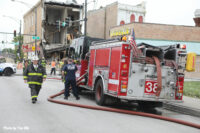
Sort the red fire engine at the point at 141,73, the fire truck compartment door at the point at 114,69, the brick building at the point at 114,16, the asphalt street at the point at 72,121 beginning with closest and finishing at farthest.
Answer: the asphalt street at the point at 72,121 < the red fire engine at the point at 141,73 < the fire truck compartment door at the point at 114,69 < the brick building at the point at 114,16

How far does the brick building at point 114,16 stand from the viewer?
42.0 m

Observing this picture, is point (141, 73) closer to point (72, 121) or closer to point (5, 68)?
point (72, 121)

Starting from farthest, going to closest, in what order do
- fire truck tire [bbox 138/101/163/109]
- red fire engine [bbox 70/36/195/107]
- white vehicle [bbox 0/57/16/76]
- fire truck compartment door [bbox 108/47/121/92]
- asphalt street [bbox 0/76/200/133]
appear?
white vehicle [bbox 0/57/16/76] → fire truck tire [bbox 138/101/163/109] → fire truck compartment door [bbox 108/47/121/92] → red fire engine [bbox 70/36/195/107] → asphalt street [bbox 0/76/200/133]

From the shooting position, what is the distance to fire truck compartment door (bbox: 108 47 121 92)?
870 cm

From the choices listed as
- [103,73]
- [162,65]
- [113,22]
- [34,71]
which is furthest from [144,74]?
[113,22]

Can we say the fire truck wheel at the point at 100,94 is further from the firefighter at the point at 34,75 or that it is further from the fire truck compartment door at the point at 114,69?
the firefighter at the point at 34,75

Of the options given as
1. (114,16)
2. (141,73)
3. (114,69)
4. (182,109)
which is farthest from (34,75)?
(114,16)

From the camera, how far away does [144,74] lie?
874 cm

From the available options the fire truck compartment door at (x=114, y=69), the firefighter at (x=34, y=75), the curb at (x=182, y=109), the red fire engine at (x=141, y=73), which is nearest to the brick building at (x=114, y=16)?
the curb at (x=182, y=109)

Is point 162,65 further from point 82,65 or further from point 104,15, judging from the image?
point 104,15

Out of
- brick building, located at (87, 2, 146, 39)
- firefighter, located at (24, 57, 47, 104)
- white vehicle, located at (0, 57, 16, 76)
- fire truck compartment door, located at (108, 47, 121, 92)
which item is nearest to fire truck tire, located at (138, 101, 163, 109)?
Answer: fire truck compartment door, located at (108, 47, 121, 92)

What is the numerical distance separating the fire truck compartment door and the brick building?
3333 centimetres

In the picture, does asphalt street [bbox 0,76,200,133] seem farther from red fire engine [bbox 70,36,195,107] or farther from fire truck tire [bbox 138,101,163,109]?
fire truck tire [bbox 138,101,163,109]

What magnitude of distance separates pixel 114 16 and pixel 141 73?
34730 millimetres
